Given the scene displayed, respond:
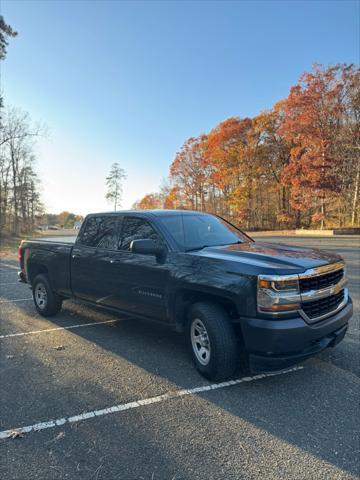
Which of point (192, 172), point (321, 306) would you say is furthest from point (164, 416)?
point (192, 172)

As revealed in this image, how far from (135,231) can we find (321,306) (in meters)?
2.52

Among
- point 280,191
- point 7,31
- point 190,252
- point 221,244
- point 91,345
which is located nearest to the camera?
point 190,252

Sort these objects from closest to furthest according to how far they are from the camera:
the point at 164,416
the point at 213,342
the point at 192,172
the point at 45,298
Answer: the point at 164,416 → the point at 213,342 → the point at 45,298 → the point at 192,172

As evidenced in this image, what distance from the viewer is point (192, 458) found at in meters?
2.46

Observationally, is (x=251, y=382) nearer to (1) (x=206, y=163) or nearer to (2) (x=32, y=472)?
(2) (x=32, y=472)

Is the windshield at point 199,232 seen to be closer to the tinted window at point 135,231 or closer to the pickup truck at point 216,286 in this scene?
the pickup truck at point 216,286

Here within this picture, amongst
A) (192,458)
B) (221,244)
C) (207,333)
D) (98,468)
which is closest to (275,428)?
(192,458)

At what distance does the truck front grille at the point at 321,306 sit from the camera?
133 inches

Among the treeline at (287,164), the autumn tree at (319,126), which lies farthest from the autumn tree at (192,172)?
the autumn tree at (319,126)

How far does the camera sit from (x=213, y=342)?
3.47 metres

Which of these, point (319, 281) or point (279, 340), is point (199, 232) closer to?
point (319, 281)

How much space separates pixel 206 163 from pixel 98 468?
151 ft

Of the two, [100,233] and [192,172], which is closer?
[100,233]

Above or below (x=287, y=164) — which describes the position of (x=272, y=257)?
below
